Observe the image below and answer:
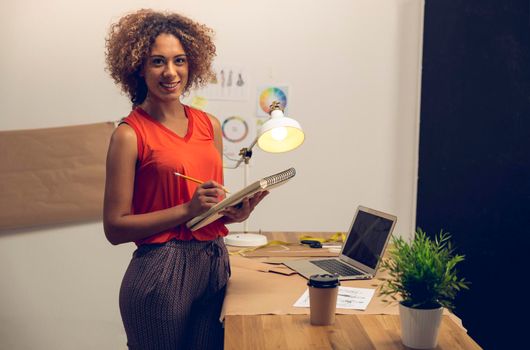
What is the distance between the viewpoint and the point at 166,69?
177 cm

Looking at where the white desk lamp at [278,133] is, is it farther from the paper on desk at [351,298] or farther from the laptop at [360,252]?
the paper on desk at [351,298]

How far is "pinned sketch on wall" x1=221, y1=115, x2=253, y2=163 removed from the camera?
3.03 m

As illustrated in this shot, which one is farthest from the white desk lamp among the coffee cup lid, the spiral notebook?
the coffee cup lid

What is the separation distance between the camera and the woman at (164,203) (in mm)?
1628

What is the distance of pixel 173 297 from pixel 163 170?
337 mm

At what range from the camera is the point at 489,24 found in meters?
2.62

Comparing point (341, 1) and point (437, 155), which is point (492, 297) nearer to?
point (437, 155)

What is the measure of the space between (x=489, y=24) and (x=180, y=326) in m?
1.84

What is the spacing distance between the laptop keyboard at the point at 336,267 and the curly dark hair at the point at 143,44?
0.72 m

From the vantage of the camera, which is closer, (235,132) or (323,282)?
(323,282)

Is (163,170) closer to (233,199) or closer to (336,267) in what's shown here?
(233,199)

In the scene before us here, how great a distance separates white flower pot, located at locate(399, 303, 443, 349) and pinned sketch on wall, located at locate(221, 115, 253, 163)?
A: 181 cm

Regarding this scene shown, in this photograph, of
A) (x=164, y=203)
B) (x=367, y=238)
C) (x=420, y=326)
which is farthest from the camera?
(x=367, y=238)

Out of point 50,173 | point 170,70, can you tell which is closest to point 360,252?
point 170,70
